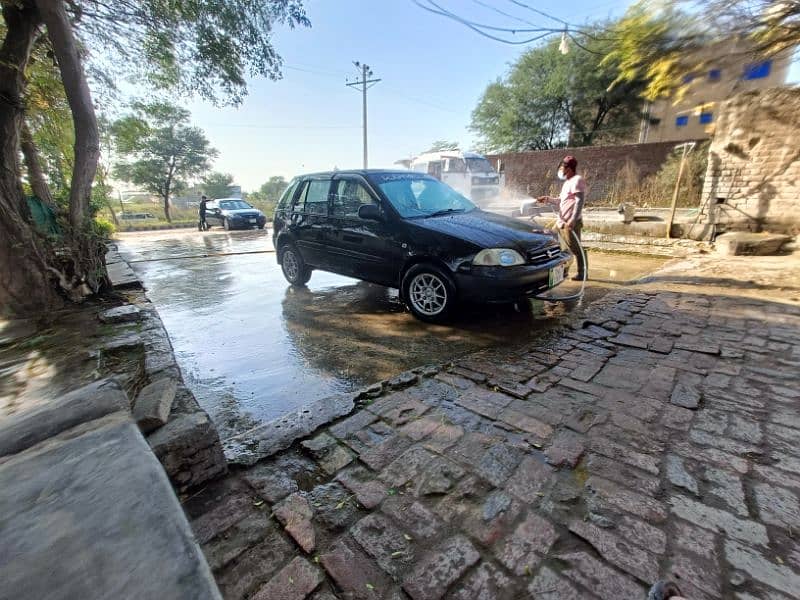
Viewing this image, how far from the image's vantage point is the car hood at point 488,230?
371 cm

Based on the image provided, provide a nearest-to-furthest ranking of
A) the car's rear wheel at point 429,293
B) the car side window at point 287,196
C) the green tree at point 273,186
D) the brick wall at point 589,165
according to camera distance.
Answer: the car's rear wheel at point 429,293 < the car side window at point 287,196 < the brick wall at point 589,165 < the green tree at point 273,186

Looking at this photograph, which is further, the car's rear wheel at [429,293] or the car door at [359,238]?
the car door at [359,238]

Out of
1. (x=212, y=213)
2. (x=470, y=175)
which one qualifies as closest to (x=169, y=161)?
(x=212, y=213)

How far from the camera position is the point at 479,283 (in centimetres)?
363

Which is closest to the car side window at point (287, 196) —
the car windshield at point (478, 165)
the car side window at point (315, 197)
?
the car side window at point (315, 197)

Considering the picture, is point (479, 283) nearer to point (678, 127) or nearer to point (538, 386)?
point (538, 386)

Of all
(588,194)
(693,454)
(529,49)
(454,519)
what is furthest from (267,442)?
(529,49)

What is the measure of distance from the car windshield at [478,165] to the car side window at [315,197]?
39.4 feet

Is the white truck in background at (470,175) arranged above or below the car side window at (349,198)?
above

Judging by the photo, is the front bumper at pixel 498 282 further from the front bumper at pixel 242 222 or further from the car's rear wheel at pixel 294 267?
the front bumper at pixel 242 222

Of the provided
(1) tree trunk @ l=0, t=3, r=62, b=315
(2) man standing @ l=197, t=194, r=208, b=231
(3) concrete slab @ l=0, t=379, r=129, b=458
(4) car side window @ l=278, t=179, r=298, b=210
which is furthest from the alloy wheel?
(2) man standing @ l=197, t=194, r=208, b=231

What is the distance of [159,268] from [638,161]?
1789cm

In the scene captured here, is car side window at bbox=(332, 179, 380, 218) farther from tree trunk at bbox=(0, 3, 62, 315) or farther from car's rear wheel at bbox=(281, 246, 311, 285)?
tree trunk at bbox=(0, 3, 62, 315)

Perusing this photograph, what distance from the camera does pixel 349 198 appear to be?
4.68m
